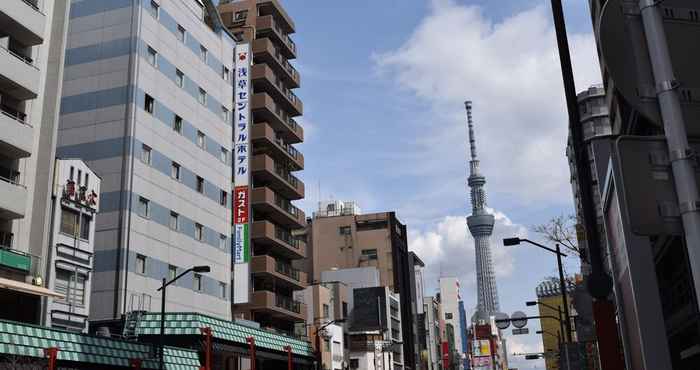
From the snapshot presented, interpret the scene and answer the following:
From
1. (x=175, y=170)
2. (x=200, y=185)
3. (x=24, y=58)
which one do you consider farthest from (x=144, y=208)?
(x=24, y=58)

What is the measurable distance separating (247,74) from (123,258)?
22.8 meters

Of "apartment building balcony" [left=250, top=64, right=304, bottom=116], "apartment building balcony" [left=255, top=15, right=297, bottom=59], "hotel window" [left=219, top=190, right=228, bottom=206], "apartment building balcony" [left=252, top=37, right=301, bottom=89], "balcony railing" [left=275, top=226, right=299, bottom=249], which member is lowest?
"balcony railing" [left=275, top=226, right=299, bottom=249]

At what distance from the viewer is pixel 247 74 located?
6078 cm

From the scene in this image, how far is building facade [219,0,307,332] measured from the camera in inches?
2485

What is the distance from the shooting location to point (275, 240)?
64125mm

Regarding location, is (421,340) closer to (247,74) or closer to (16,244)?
(247,74)

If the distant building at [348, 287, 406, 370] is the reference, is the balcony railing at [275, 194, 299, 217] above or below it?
above

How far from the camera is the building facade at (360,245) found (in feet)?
364

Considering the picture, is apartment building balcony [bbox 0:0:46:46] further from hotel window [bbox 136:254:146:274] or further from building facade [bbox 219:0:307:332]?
building facade [bbox 219:0:307:332]

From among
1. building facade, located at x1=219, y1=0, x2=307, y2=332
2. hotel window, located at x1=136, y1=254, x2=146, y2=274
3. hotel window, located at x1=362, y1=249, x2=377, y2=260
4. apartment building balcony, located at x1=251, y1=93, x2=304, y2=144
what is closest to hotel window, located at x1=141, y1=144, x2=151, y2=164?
hotel window, located at x1=136, y1=254, x2=146, y2=274

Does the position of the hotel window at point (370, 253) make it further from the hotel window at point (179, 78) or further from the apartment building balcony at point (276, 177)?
the hotel window at point (179, 78)

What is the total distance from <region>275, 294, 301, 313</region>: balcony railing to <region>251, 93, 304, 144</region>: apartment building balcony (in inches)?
683

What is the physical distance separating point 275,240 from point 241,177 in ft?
29.8

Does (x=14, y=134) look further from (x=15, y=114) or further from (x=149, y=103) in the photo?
(x=149, y=103)
